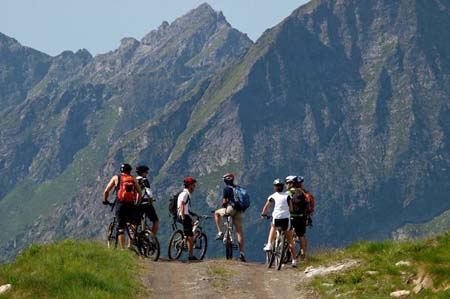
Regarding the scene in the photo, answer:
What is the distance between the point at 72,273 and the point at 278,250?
862 cm

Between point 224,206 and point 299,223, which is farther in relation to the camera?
point 224,206

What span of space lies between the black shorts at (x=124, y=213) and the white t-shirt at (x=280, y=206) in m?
4.68

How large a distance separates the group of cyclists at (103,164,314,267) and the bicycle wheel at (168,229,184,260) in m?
0.31

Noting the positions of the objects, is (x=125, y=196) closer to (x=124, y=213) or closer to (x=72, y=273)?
(x=124, y=213)

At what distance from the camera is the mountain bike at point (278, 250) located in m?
24.2

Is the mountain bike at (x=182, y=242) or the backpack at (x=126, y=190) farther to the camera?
the mountain bike at (x=182, y=242)

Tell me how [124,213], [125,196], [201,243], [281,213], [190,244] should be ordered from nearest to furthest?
[281,213] → [125,196] → [124,213] → [190,244] → [201,243]

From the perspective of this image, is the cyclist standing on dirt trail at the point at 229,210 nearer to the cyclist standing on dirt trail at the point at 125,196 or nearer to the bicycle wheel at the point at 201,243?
the bicycle wheel at the point at 201,243

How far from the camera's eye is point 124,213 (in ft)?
82.7

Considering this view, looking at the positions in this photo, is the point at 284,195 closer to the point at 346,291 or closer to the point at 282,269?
the point at 282,269

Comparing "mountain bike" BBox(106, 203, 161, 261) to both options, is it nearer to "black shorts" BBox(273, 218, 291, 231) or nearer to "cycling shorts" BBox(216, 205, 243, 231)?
"cycling shorts" BBox(216, 205, 243, 231)

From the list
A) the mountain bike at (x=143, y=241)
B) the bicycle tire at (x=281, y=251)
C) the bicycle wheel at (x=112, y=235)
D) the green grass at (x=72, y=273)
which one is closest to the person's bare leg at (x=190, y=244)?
the mountain bike at (x=143, y=241)

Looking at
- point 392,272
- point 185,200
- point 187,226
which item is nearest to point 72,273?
point 392,272

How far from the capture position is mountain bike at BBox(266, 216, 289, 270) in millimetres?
24166
